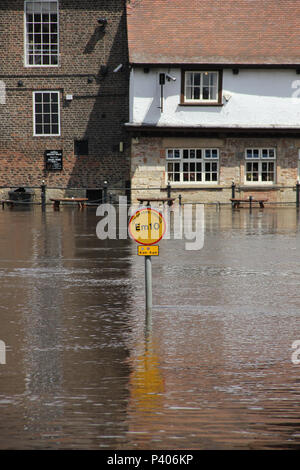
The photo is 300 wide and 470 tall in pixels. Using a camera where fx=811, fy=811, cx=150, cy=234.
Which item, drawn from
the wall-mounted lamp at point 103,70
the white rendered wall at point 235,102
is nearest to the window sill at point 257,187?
the white rendered wall at point 235,102

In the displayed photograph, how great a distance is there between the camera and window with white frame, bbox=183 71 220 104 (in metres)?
33.9

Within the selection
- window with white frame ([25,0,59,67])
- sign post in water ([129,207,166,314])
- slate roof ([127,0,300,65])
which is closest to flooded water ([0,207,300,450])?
sign post in water ([129,207,166,314])

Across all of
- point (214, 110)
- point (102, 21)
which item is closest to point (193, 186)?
point (214, 110)

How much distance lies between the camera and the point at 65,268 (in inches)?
509

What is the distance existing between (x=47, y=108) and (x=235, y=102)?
8453 mm

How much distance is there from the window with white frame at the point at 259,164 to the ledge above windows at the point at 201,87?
261 cm

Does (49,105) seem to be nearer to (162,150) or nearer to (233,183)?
(162,150)

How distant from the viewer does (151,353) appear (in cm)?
687

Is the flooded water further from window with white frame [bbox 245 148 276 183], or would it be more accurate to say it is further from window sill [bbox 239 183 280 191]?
window with white frame [bbox 245 148 276 183]

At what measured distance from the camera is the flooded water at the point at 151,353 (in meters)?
4.74

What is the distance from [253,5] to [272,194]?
8.44 m

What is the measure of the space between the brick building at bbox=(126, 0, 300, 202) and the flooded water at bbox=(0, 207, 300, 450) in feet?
64.5

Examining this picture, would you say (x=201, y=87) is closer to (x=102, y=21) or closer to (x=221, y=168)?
(x=221, y=168)
